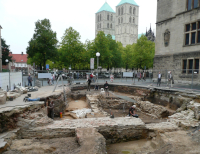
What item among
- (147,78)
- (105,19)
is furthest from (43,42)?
(105,19)

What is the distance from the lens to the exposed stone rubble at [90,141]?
5.00m

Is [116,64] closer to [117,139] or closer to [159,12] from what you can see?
[159,12]

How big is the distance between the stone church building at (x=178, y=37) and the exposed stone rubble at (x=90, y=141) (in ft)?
38.5

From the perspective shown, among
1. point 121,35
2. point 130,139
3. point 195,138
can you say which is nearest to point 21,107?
point 130,139

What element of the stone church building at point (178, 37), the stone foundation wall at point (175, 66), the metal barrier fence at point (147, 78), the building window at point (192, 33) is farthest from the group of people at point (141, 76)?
the building window at point (192, 33)

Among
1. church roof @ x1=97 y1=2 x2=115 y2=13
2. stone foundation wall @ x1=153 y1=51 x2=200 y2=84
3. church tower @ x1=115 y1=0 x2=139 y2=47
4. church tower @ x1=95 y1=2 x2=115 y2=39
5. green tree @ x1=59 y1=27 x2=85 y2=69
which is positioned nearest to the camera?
stone foundation wall @ x1=153 y1=51 x2=200 y2=84

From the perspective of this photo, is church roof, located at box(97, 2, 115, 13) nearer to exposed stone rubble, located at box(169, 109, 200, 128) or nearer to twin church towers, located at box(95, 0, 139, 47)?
twin church towers, located at box(95, 0, 139, 47)

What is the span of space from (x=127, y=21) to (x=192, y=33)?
76445mm

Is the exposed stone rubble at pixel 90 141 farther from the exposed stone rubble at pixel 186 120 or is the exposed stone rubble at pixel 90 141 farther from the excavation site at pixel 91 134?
the exposed stone rubble at pixel 186 120

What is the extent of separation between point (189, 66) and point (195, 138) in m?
14.0

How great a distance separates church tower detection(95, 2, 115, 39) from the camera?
100 meters

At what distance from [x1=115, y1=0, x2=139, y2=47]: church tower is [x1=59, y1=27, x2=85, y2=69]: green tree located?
2392 inches

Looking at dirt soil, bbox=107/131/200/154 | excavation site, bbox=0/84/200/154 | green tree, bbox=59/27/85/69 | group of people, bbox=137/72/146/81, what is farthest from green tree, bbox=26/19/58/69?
dirt soil, bbox=107/131/200/154

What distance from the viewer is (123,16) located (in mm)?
88625
